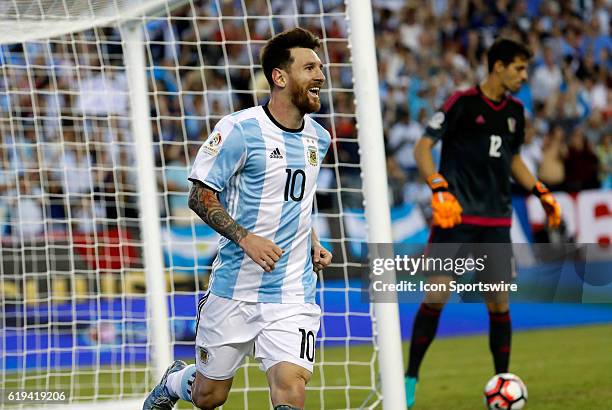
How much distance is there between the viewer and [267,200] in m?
4.72

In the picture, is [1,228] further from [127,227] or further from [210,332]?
[210,332]

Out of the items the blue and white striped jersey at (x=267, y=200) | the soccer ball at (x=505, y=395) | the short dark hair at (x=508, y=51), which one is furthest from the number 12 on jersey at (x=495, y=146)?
the blue and white striped jersey at (x=267, y=200)

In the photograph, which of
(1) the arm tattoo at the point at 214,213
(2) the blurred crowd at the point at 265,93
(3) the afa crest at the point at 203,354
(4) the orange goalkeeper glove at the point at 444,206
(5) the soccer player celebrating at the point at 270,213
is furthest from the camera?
(2) the blurred crowd at the point at 265,93

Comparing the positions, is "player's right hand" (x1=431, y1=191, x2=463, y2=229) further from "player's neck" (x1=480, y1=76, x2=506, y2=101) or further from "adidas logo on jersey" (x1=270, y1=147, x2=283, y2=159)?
"adidas logo on jersey" (x1=270, y1=147, x2=283, y2=159)

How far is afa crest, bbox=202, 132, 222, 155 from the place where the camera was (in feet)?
15.0

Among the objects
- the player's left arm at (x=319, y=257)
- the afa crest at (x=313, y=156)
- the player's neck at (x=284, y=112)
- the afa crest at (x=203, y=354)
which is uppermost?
the player's neck at (x=284, y=112)

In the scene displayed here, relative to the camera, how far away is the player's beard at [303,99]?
4.72m

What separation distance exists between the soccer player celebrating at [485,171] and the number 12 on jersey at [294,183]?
2.18 m

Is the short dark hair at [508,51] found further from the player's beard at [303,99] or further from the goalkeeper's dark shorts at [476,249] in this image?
the player's beard at [303,99]

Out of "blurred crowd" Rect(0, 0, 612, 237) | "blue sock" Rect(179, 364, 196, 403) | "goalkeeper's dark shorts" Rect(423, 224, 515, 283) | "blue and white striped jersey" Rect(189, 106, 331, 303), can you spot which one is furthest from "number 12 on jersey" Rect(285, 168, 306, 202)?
"blurred crowd" Rect(0, 0, 612, 237)

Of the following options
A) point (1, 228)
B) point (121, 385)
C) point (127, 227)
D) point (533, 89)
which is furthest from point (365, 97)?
point (533, 89)

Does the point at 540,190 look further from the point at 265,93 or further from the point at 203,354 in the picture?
the point at 265,93

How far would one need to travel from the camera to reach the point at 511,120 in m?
7.23

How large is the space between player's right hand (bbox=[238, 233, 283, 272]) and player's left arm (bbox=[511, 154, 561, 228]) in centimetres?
309
